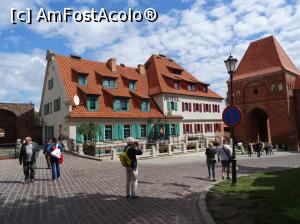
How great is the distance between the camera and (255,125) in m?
43.3

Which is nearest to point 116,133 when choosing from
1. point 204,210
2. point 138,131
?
point 138,131

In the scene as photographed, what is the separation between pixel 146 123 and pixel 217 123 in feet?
48.8

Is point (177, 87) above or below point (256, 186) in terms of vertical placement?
above

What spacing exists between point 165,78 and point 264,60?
1603 centimetres

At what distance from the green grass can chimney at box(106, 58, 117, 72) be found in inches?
1025

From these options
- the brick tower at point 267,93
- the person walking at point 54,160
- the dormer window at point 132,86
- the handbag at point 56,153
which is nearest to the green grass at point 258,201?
the handbag at point 56,153

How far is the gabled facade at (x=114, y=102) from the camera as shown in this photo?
2788 centimetres

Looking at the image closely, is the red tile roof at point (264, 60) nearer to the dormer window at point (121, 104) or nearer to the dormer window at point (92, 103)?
the dormer window at point (121, 104)

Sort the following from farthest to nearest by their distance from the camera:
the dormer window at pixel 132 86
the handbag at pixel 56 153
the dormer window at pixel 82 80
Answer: the dormer window at pixel 132 86 < the dormer window at pixel 82 80 < the handbag at pixel 56 153

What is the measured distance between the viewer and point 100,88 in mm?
30734

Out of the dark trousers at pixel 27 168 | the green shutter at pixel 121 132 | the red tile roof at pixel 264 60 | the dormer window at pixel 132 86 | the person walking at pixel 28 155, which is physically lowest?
the dark trousers at pixel 27 168

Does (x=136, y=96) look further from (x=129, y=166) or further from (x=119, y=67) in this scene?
(x=129, y=166)

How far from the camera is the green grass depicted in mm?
6125

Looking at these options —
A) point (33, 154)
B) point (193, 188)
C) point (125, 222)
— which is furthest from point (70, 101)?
point (125, 222)
